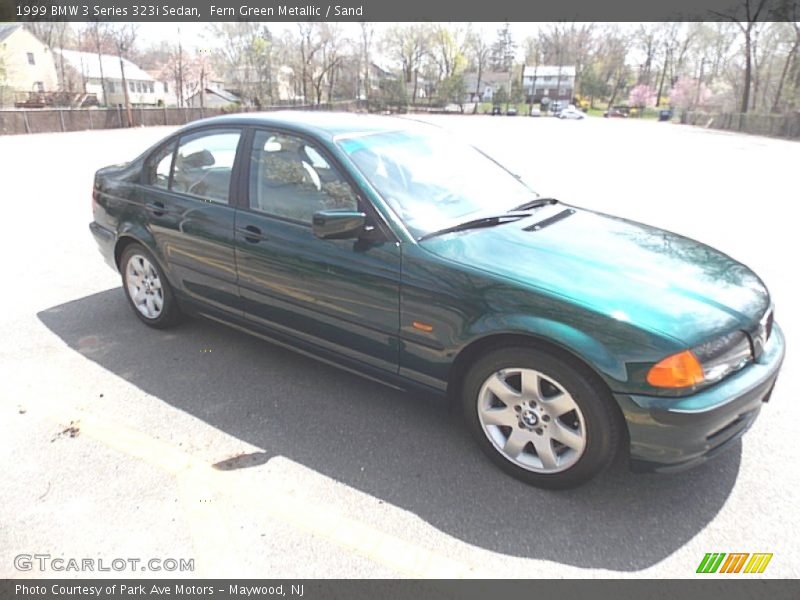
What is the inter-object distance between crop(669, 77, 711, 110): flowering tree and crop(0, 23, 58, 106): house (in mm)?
76896

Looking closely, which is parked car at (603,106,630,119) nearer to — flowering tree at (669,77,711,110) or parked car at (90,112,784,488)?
flowering tree at (669,77,711,110)

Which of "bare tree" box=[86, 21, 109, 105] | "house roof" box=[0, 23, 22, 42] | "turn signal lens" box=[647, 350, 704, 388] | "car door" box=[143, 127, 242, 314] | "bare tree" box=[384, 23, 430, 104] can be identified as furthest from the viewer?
"bare tree" box=[384, 23, 430, 104]

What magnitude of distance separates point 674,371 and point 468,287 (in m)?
0.96

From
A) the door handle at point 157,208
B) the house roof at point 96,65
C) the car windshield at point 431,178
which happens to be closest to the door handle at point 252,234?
the car windshield at point 431,178

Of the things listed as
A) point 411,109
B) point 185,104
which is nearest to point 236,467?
point 185,104

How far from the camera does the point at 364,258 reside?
2.99 metres

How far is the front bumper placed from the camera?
2301 mm

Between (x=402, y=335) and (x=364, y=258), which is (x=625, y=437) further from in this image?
(x=364, y=258)

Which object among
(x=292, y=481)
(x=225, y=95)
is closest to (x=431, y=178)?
(x=292, y=481)

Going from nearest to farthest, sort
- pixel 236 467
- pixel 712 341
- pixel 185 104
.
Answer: pixel 712 341, pixel 236 467, pixel 185 104

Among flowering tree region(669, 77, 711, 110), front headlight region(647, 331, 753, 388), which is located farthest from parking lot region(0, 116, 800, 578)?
flowering tree region(669, 77, 711, 110)

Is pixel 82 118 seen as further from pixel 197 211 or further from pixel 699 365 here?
pixel 699 365

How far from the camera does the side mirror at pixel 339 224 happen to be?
289 centimetres
